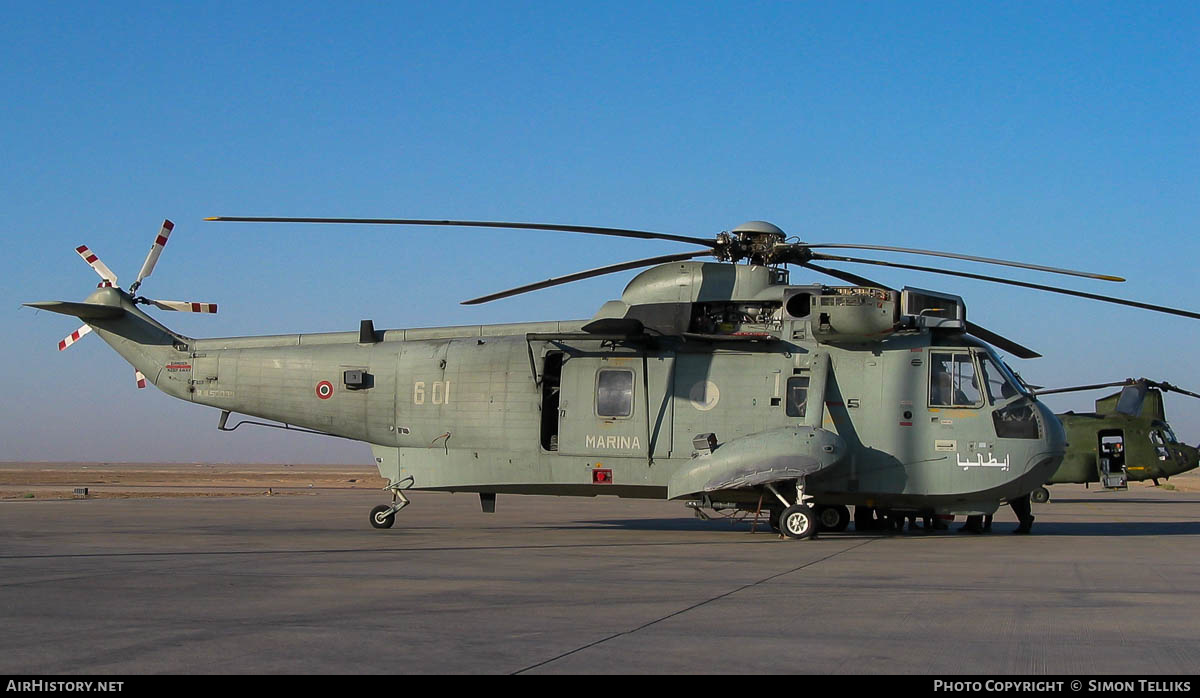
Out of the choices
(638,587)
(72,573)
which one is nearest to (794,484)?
(638,587)

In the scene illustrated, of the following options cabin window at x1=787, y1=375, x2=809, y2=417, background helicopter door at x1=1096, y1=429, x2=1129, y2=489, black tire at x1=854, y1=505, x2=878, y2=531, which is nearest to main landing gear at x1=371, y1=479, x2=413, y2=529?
cabin window at x1=787, y1=375, x2=809, y2=417

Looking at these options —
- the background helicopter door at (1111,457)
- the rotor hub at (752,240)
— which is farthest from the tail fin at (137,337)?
the background helicopter door at (1111,457)

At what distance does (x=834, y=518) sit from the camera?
20.1 metres

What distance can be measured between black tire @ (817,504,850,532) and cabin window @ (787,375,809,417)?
2720mm

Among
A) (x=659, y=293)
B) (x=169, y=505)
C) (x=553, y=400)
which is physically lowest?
Result: (x=169, y=505)

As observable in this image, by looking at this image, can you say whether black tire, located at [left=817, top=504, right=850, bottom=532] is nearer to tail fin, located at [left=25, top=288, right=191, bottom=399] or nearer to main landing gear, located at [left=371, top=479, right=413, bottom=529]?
main landing gear, located at [left=371, top=479, right=413, bottom=529]

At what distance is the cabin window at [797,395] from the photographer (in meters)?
18.3

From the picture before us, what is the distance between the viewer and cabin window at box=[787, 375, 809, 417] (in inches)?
720

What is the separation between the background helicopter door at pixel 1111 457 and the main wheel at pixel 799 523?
22.9 meters

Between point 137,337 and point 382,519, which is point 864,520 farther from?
point 137,337

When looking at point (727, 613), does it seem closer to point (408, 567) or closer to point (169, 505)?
point (408, 567)

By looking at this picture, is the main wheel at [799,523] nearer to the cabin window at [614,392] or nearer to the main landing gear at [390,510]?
the cabin window at [614,392]
